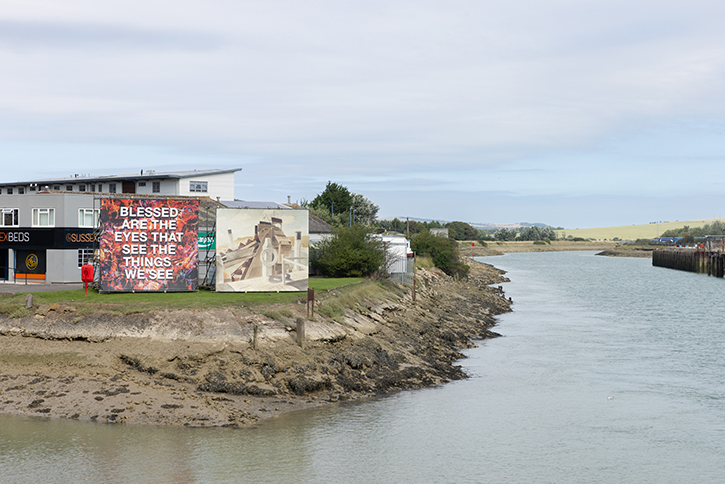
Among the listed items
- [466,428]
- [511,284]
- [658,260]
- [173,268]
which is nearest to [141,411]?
[466,428]

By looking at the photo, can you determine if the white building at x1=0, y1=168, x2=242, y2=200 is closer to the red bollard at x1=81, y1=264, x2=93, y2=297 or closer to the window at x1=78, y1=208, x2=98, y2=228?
the window at x1=78, y1=208, x2=98, y2=228

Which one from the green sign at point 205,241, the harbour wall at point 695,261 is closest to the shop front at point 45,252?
the green sign at point 205,241

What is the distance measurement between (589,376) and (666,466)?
36.0ft

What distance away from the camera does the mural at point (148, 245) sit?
2997cm

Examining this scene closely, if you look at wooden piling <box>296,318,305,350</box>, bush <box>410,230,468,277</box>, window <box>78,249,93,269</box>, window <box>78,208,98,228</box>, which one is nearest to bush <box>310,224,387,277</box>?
window <box>78,249,93,269</box>

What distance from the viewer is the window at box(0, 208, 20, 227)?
139ft

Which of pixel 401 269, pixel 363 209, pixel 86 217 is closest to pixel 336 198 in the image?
pixel 363 209

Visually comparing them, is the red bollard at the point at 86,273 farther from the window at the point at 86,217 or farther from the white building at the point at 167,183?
the white building at the point at 167,183

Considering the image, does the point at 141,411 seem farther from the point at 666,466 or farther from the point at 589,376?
the point at 589,376

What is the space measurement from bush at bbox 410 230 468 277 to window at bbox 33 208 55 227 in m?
41.2

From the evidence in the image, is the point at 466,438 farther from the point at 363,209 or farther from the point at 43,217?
the point at 363,209

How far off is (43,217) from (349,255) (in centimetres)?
1970

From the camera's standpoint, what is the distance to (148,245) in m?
30.4

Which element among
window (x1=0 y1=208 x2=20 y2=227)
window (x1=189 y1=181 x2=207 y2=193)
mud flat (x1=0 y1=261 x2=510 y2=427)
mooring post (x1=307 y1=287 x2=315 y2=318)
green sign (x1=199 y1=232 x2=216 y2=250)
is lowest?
mud flat (x1=0 y1=261 x2=510 y2=427)
